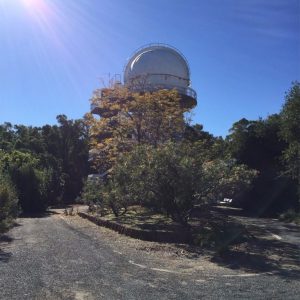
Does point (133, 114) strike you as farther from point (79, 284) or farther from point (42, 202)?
point (79, 284)

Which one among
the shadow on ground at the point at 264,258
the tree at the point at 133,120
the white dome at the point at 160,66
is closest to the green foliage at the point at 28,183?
the tree at the point at 133,120

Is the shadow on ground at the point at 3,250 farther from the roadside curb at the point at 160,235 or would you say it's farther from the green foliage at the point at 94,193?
the green foliage at the point at 94,193

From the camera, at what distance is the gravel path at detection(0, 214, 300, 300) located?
25.5 ft

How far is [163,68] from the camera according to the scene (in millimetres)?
47500

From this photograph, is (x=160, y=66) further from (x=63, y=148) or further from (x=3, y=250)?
(x=3, y=250)

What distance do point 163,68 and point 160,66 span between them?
0.38 metres

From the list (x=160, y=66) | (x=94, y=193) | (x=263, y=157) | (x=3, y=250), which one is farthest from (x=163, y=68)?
(x=3, y=250)

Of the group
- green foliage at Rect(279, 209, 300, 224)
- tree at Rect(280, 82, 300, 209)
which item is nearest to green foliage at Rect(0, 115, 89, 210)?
green foliage at Rect(279, 209, 300, 224)

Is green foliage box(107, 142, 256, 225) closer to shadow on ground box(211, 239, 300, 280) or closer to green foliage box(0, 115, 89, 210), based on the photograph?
shadow on ground box(211, 239, 300, 280)

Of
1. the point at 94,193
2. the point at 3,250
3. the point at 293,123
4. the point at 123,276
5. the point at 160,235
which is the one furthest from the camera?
the point at 94,193

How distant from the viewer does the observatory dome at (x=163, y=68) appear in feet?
154

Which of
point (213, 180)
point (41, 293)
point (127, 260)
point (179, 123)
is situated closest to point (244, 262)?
point (127, 260)

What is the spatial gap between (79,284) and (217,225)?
880 centimetres

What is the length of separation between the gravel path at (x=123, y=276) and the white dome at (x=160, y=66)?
1375 inches
